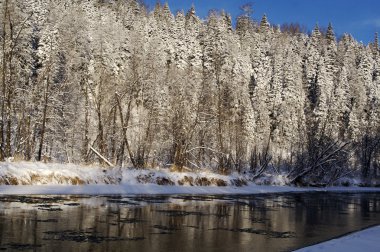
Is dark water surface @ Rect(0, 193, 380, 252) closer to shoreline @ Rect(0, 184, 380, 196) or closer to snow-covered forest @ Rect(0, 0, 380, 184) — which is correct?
shoreline @ Rect(0, 184, 380, 196)

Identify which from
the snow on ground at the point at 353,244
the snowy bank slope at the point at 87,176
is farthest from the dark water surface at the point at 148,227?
the snowy bank slope at the point at 87,176

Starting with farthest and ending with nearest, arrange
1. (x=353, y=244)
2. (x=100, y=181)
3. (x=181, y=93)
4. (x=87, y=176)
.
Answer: (x=181, y=93) < (x=100, y=181) < (x=87, y=176) < (x=353, y=244)

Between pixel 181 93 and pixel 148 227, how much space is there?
29.8 metres

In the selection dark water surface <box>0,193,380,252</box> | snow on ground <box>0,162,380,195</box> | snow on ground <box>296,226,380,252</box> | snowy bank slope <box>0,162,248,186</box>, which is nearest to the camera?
dark water surface <box>0,193,380,252</box>

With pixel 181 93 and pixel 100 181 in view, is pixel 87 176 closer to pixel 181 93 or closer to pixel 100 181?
pixel 100 181

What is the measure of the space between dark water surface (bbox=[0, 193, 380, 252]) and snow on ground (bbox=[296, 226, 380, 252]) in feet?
1.84

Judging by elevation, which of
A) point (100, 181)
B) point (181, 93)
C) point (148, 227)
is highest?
point (181, 93)

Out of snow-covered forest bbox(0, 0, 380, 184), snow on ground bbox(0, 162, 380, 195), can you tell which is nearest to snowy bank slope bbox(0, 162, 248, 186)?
snow on ground bbox(0, 162, 380, 195)

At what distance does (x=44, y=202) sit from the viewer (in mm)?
18031

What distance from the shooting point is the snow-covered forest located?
3812 cm

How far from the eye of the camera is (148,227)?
539 inches

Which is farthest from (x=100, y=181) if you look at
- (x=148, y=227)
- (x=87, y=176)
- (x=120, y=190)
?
(x=148, y=227)

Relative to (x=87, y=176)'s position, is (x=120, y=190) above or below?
below

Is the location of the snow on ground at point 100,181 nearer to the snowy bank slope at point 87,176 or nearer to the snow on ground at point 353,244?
the snowy bank slope at point 87,176
